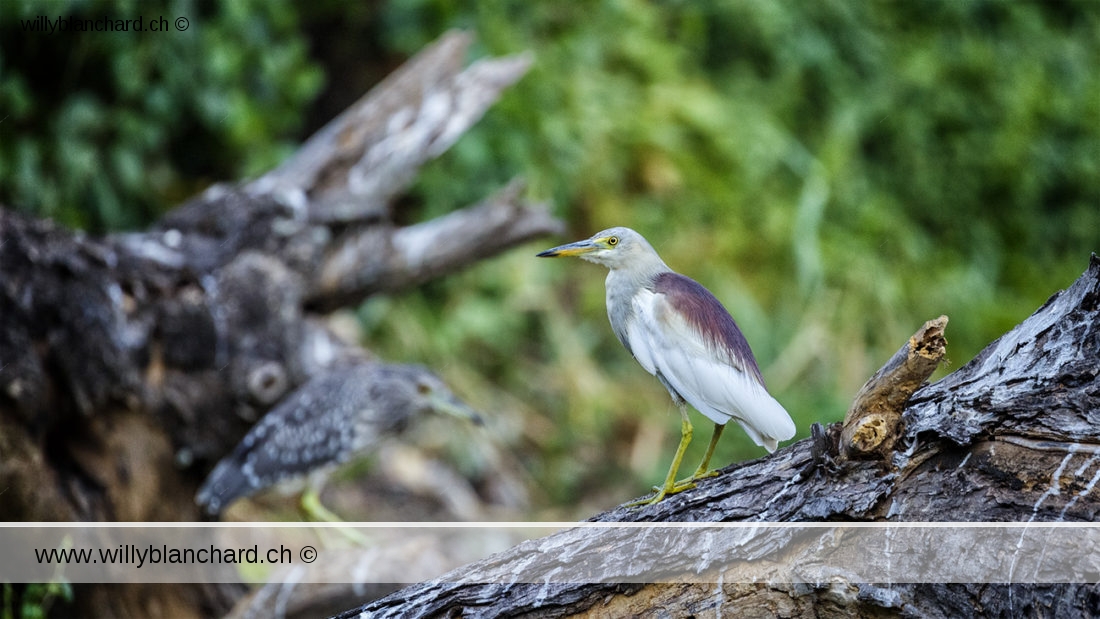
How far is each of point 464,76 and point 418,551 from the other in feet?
6.58

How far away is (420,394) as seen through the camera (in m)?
3.93

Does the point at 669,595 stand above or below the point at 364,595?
above

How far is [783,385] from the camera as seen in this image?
5238 millimetres

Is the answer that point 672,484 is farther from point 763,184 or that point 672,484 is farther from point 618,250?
point 763,184

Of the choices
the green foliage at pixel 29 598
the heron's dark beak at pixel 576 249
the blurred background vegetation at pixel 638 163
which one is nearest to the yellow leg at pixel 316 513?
the green foliage at pixel 29 598

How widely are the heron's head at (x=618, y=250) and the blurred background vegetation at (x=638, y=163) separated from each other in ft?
8.42

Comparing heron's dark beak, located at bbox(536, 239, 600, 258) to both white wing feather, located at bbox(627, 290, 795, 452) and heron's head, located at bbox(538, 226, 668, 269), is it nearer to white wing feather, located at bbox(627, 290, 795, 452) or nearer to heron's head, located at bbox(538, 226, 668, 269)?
heron's head, located at bbox(538, 226, 668, 269)

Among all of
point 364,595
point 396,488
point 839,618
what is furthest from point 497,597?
point 396,488

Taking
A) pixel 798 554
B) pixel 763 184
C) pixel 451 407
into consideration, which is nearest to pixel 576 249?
pixel 798 554

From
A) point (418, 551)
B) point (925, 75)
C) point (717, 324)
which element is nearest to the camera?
point (717, 324)

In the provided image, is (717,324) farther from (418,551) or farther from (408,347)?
(408,347)

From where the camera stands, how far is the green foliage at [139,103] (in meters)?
4.71

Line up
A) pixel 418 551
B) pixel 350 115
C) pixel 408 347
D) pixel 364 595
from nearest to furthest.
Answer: pixel 364 595 < pixel 418 551 < pixel 350 115 < pixel 408 347

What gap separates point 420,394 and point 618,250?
2344mm
